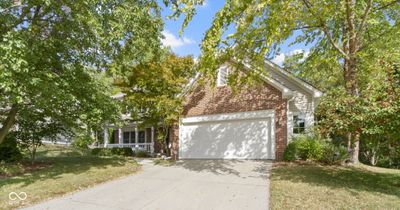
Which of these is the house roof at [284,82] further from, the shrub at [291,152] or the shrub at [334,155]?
the shrub at [334,155]

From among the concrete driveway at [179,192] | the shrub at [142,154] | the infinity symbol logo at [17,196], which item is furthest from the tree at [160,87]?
the infinity symbol logo at [17,196]

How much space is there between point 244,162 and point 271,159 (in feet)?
4.72

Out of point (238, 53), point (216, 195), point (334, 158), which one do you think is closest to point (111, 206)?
point (216, 195)

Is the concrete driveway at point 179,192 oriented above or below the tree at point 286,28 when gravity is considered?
below

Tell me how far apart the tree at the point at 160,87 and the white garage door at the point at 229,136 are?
1.39 meters

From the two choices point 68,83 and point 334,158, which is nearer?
point 68,83

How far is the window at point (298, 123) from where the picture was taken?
14.5 metres

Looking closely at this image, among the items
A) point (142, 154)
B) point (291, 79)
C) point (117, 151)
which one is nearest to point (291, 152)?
point (291, 79)

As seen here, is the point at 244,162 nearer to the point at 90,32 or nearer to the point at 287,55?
the point at 90,32

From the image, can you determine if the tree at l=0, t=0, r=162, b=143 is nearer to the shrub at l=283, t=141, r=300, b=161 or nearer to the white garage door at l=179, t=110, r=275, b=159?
the white garage door at l=179, t=110, r=275, b=159

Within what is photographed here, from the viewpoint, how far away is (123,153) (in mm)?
21156

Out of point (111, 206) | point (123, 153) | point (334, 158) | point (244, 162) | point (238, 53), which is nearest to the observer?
point (111, 206)

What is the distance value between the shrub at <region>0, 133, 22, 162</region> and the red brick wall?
7.85 metres

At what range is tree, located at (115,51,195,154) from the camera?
581 inches
